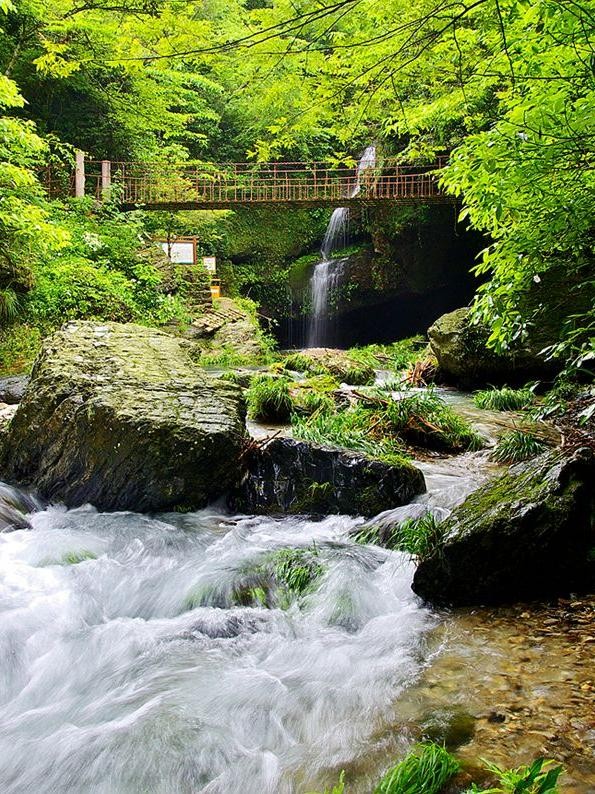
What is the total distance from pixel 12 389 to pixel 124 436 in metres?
5.10

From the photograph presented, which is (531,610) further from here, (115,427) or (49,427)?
(49,427)

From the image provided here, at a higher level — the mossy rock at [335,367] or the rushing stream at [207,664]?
the mossy rock at [335,367]

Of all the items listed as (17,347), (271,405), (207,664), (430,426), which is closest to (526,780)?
(207,664)

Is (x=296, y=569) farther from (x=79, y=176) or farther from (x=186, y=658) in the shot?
(x=79, y=176)

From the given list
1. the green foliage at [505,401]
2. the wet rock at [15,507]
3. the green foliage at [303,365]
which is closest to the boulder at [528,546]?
Result: the wet rock at [15,507]

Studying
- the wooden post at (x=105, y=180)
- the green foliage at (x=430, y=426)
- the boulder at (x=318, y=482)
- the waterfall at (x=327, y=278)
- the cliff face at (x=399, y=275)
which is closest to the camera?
the boulder at (x=318, y=482)

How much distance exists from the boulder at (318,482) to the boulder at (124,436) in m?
0.28

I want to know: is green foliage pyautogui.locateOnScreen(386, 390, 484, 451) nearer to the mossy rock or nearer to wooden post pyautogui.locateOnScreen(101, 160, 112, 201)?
the mossy rock

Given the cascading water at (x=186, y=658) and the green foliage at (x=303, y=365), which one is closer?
the cascading water at (x=186, y=658)

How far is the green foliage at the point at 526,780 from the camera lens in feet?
5.31

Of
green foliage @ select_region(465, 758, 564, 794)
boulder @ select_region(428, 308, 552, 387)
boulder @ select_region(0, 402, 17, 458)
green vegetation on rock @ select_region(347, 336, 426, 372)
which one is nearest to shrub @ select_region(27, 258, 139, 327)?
boulder @ select_region(0, 402, 17, 458)

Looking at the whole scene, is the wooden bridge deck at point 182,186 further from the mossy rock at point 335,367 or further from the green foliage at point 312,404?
the green foliage at point 312,404

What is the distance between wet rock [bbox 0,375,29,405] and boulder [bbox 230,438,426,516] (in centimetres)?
463

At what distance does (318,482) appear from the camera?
5.18 meters
